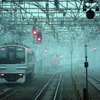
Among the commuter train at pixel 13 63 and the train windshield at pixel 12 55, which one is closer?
the commuter train at pixel 13 63

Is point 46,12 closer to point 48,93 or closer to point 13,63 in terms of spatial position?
point 13,63

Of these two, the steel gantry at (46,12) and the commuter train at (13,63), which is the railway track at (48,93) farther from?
the steel gantry at (46,12)

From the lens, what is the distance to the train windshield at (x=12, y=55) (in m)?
18.4

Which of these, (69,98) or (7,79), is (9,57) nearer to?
(7,79)

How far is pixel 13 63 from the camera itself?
18312 millimetres

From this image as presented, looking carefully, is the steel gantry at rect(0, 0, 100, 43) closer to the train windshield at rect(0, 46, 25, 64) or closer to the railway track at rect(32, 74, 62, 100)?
the train windshield at rect(0, 46, 25, 64)

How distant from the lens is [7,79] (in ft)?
59.5

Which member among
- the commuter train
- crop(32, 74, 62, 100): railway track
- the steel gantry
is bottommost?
crop(32, 74, 62, 100): railway track

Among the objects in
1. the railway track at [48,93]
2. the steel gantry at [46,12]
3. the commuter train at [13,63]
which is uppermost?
the steel gantry at [46,12]

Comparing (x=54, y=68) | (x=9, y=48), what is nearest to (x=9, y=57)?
(x=9, y=48)

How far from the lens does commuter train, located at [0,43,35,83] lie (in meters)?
18.1

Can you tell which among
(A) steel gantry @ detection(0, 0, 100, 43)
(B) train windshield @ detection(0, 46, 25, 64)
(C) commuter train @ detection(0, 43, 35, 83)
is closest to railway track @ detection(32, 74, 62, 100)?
(C) commuter train @ detection(0, 43, 35, 83)

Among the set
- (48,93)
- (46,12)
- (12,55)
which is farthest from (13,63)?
(46,12)

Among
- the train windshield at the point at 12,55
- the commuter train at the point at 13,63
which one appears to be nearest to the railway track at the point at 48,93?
the commuter train at the point at 13,63
